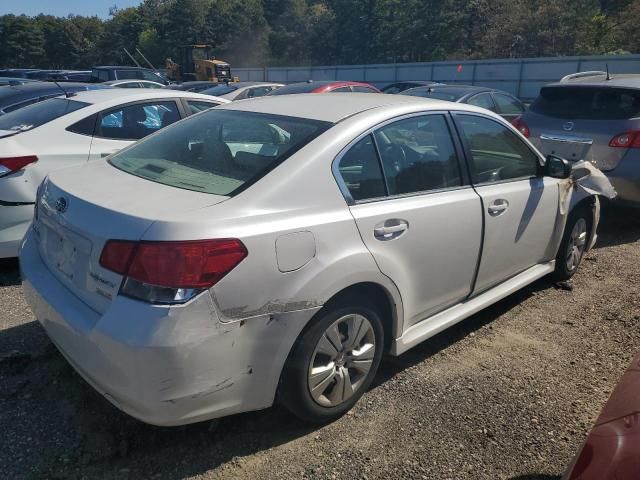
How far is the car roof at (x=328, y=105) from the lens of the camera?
307cm

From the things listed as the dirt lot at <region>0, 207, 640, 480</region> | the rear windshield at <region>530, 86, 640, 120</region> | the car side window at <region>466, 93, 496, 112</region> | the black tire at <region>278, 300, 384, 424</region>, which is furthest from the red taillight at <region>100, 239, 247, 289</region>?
the car side window at <region>466, 93, 496, 112</region>

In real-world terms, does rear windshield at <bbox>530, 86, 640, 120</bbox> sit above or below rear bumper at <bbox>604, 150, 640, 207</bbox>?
above

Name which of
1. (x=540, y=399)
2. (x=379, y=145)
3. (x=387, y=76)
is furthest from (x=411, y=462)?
(x=387, y=76)

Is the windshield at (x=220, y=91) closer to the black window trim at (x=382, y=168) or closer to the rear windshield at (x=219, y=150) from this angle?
the rear windshield at (x=219, y=150)

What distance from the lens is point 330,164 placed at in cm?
271

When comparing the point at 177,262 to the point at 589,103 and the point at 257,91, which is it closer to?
the point at 589,103

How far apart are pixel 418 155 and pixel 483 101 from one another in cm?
822

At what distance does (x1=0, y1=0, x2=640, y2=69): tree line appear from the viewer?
142 feet

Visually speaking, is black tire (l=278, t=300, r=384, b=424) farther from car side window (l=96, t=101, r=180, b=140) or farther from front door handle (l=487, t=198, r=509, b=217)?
car side window (l=96, t=101, r=180, b=140)

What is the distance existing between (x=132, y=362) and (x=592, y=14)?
1988 inches

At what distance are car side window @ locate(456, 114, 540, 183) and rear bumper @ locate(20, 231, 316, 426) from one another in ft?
5.65

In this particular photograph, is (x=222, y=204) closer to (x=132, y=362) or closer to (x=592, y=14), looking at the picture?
(x=132, y=362)

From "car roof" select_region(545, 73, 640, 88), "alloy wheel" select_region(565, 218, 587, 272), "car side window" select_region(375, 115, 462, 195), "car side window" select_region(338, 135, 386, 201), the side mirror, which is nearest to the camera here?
"car side window" select_region(338, 135, 386, 201)

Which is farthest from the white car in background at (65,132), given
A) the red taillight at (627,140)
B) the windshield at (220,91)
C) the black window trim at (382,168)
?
the windshield at (220,91)
